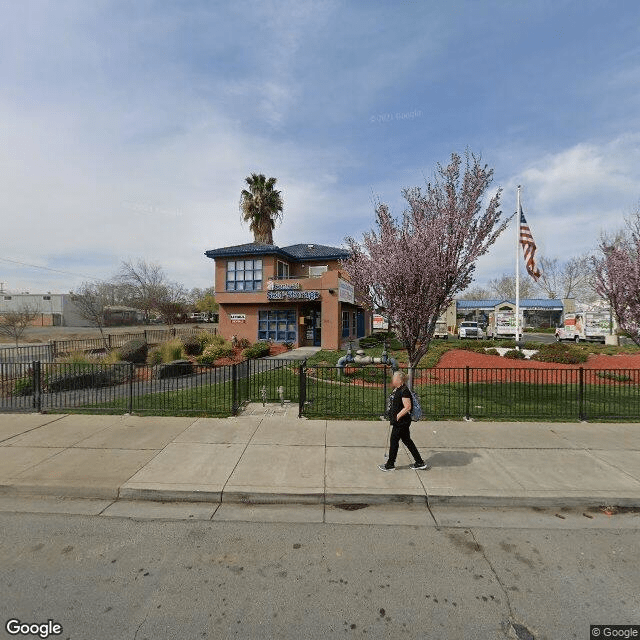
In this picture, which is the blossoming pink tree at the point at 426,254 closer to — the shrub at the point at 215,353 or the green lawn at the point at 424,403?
the green lawn at the point at 424,403

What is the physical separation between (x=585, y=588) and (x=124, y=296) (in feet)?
258

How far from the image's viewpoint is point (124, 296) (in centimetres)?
6869

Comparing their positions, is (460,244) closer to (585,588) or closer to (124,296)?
(585,588)

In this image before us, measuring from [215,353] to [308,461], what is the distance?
14006 millimetres

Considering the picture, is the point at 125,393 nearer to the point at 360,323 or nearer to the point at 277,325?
the point at 277,325

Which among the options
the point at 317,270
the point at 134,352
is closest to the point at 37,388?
the point at 134,352

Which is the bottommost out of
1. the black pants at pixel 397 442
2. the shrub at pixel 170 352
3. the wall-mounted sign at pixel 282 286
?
the black pants at pixel 397 442

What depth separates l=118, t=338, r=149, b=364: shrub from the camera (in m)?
15.6

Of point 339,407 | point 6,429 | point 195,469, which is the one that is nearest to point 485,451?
point 339,407

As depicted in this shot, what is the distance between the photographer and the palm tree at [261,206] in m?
29.2

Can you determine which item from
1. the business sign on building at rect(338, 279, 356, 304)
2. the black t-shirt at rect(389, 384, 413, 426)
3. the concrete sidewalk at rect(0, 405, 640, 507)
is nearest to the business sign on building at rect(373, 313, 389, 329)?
the business sign on building at rect(338, 279, 356, 304)

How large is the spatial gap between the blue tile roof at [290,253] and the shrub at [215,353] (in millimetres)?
6324

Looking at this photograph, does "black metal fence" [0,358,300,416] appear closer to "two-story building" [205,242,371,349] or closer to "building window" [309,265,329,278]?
"two-story building" [205,242,371,349]
